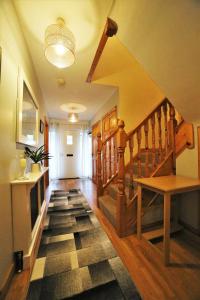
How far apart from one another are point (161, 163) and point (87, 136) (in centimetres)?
420

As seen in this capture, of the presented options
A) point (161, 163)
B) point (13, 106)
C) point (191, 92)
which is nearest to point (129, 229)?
point (161, 163)

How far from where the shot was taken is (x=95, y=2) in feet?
4.01

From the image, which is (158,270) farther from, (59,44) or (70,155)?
(70,155)

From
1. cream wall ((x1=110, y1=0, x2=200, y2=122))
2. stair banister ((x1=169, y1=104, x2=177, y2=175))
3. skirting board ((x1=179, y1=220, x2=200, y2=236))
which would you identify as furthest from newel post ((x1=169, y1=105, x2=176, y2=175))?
skirting board ((x1=179, y1=220, x2=200, y2=236))

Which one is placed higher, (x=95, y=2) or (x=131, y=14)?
(x=95, y=2)

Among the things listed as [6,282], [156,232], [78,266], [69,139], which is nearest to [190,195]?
[156,232]

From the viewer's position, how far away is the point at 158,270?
47.3 inches

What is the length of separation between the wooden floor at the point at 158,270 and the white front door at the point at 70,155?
4204 millimetres

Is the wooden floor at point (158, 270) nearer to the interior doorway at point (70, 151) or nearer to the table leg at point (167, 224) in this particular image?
the table leg at point (167, 224)

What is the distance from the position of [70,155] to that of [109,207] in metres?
3.91

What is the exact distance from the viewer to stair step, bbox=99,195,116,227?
1.91 meters

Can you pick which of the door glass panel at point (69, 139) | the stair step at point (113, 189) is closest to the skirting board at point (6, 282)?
the stair step at point (113, 189)

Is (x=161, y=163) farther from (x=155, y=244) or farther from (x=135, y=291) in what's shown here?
(x=135, y=291)

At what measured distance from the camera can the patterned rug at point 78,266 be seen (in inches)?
40.1
